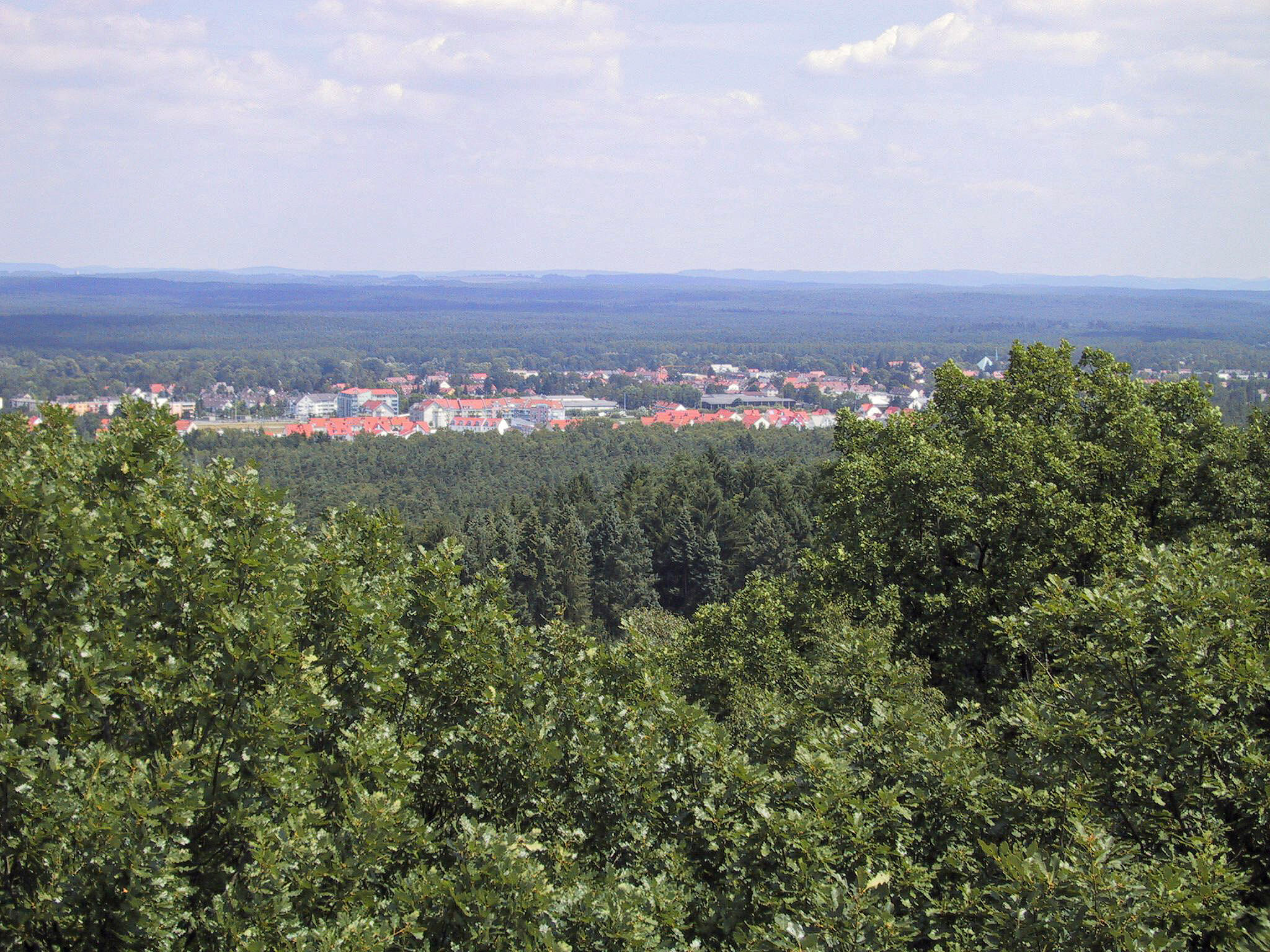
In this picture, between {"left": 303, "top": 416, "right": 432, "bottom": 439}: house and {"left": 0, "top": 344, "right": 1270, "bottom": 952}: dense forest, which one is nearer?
{"left": 0, "top": 344, "right": 1270, "bottom": 952}: dense forest

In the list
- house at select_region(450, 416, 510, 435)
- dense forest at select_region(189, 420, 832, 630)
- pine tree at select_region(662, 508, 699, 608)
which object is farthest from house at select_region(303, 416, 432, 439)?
pine tree at select_region(662, 508, 699, 608)

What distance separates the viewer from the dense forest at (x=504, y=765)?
8.08m

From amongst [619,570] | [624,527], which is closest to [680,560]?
[619,570]

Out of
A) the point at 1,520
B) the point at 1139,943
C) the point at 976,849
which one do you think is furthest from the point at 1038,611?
the point at 1,520

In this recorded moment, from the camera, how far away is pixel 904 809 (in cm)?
943

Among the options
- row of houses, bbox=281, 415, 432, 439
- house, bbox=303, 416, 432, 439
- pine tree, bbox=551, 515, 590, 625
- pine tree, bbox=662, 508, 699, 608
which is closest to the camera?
pine tree, bbox=551, 515, 590, 625

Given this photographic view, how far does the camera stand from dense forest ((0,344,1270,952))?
8.08 m

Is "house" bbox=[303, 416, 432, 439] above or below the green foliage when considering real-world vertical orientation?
below

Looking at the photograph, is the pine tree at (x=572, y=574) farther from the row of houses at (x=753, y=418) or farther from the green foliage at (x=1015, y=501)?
the row of houses at (x=753, y=418)

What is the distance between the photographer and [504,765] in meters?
10.5

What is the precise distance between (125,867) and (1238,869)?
8618 millimetres

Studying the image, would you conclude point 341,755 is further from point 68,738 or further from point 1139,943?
point 1139,943

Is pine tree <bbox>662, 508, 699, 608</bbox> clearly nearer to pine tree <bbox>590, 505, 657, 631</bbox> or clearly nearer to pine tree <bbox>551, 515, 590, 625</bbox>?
pine tree <bbox>590, 505, 657, 631</bbox>

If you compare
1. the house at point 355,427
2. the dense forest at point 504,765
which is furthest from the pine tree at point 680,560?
the house at point 355,427
